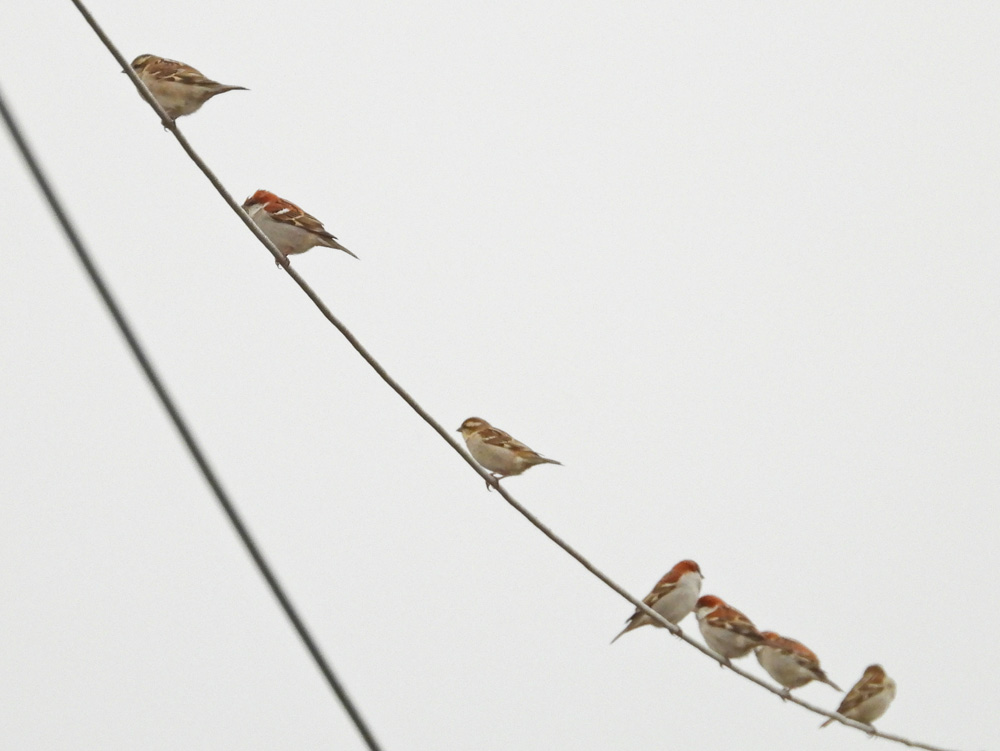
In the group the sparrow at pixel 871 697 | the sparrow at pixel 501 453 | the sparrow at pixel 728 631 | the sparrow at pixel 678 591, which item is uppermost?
the sparrow at pixel 501 453

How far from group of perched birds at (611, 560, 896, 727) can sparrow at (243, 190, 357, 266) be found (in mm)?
3453

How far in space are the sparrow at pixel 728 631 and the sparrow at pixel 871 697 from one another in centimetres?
132

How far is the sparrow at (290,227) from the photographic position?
896cm

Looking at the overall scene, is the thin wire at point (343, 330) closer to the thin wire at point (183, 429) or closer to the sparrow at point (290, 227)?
the thin wire at point (183, 429)

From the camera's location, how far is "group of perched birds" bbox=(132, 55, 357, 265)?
8.72m

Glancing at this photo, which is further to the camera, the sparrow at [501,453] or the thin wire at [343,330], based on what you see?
the sparrow at [501,453]

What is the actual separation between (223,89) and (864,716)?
6928 millimetres

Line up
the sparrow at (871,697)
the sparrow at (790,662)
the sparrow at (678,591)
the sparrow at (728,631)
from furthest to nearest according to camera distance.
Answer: the sparrow at (871,697) < the sparrow at (678,591) < the sparrow at (728,631) < the sparrow at (790,662)

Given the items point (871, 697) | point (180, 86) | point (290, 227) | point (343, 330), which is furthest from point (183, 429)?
point (871, 697)

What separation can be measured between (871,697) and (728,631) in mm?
1571

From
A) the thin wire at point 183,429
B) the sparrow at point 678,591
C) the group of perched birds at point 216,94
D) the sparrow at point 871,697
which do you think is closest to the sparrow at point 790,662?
the sparrow at point 678,591

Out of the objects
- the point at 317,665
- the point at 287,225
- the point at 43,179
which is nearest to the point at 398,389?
the point at 317,665

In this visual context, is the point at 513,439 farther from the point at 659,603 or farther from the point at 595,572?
the point at 595,572

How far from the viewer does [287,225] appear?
8.99m
